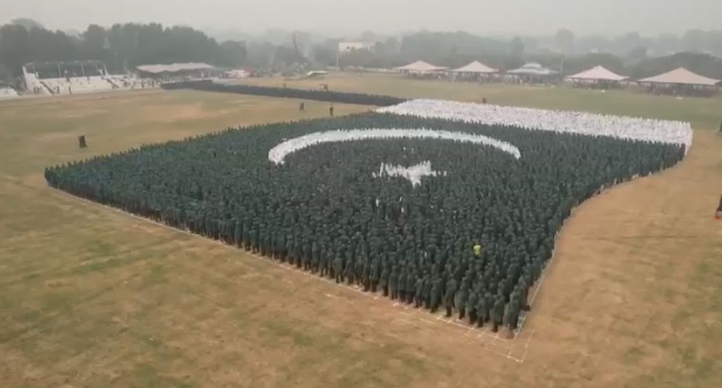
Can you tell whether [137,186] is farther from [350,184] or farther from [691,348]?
[691,348]

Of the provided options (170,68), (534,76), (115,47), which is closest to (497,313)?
(534,76)

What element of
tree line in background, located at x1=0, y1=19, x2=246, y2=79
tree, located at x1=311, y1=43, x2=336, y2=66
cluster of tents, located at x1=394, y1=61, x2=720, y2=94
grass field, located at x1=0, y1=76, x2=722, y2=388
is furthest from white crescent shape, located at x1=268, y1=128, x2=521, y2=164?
tree, located at x1=311, y1=43, x2=336, y2=66

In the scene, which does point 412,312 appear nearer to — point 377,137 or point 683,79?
point 377,137

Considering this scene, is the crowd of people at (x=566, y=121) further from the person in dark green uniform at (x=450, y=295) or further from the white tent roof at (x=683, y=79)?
the white tent roof at (x=683, y=79)

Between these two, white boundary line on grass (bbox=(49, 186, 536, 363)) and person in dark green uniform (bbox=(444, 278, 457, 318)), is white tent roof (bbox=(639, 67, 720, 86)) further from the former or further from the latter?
white boundary line on grass (bbox=(49, 186, 536, 363))

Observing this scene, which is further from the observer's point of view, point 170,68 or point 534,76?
point 170,68

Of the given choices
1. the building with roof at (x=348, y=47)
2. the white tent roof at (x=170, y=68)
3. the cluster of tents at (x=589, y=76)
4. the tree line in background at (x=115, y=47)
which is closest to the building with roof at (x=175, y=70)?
the white tent roof at (x=170, y=68)
